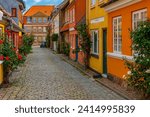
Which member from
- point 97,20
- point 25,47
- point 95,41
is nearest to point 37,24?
point 25,47

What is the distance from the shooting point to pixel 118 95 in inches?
455

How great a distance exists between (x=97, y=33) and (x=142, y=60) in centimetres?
950

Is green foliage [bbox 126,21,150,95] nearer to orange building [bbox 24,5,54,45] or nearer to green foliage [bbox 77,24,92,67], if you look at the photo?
green foliage [bbox 77,24,92,67]

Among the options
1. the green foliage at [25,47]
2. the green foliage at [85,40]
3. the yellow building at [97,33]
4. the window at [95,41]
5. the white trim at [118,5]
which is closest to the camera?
the white trim at [118,5]

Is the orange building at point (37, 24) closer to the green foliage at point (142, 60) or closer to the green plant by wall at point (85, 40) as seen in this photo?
the green plant by wall at point (85, 40)

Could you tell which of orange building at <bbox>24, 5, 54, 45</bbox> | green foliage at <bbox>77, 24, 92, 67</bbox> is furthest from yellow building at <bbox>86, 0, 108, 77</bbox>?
orange building at <bbox>24, 5, 54, 45</bbox>

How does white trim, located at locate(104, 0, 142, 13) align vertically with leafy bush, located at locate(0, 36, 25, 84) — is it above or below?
above

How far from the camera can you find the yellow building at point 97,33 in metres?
17.1

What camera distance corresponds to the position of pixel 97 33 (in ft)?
61.1

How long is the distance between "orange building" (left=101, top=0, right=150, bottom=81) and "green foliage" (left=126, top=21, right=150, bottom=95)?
158cm

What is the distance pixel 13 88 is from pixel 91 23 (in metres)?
8.09

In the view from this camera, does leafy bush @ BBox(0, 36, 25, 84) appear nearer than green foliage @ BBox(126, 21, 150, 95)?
No

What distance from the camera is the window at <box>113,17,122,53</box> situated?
1412 centimetres

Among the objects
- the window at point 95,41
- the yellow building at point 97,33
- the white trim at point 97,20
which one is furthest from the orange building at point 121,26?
the window at point 95,41
